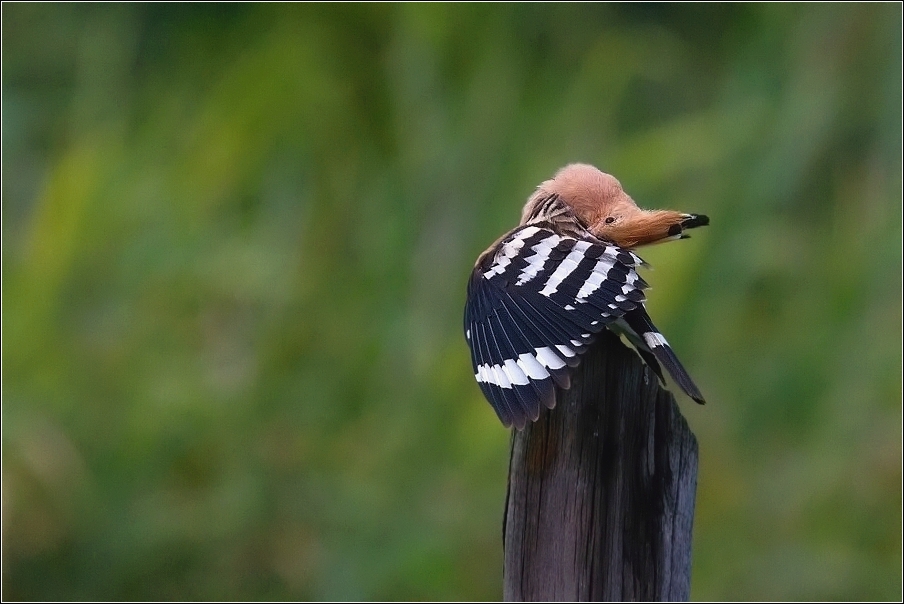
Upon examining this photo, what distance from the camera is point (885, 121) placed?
4.26 m

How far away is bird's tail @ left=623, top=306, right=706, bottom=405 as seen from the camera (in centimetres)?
169

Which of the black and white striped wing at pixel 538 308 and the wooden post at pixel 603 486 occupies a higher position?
the black and white striped wing at pixel 538 308

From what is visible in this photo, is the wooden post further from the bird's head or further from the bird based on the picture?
the bird's head

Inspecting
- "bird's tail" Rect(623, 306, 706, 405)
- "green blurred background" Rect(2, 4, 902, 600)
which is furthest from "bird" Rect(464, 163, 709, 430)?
"green blurred background" Rect(2, 4, 902, 600)

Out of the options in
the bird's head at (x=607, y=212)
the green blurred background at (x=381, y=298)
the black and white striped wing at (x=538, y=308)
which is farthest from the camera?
the green blurred background at (x=381, y=298)

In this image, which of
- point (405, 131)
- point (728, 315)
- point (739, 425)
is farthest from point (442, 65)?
point (739, 425)

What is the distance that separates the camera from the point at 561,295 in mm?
1732

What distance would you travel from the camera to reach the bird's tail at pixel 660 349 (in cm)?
169

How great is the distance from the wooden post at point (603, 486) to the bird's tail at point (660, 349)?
0.07m

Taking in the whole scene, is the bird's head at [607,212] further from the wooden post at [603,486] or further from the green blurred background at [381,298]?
the green blurred background at [381,298]

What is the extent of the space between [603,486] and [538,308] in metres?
0.31

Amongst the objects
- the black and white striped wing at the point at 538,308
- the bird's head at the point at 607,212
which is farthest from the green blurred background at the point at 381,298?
the black and white striped wing at the point at 538,308

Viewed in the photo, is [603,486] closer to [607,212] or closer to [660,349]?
[660,349]

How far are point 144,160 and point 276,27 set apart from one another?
1.04 meters
